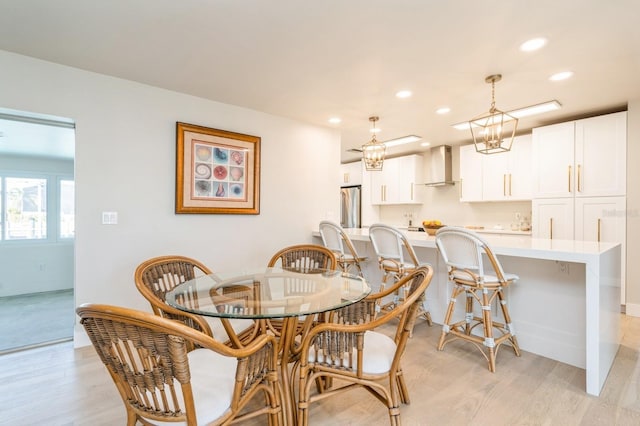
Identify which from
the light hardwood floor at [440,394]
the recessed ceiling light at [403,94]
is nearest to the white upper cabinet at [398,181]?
the recessed ceiling light at [403,94]

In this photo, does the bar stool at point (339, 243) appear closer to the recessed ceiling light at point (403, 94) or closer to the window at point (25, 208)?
the recessed ceiling light at point (403, 94)

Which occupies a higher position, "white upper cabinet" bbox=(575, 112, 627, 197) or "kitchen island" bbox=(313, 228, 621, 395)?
"white upper cabinet" bbox=(575, 112, 627, 197)

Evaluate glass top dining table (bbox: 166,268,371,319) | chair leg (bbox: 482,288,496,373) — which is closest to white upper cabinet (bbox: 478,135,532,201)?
chair leg (bbox: 482,288,496,373)

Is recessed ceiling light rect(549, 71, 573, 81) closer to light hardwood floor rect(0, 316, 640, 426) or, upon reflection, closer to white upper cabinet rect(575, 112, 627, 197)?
white upper cabinet rect(575, 112, 627, 197)

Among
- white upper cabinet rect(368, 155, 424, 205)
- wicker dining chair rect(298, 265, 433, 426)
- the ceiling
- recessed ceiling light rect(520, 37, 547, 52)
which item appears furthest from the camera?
white upper cabinet rect(368, 155, 424, 205)

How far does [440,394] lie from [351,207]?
4.99 metres

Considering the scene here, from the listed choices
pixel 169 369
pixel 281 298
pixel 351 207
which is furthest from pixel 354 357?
pixel 351 207

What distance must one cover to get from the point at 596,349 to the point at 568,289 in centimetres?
56

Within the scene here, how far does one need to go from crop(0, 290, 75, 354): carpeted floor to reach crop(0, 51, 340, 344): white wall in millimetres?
522

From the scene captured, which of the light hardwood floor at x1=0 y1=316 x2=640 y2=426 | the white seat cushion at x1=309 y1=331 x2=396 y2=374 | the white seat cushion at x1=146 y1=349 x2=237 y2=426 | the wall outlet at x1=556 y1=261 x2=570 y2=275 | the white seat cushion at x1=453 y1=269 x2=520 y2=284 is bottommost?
the light hardwood floor at x1=0 y1=316 x2=640 y2=426

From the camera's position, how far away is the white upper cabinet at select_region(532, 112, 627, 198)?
364cm

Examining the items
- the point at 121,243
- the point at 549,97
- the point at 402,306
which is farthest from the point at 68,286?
the point at 549,97

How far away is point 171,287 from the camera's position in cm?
218

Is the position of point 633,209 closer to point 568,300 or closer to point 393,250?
point 568,300
